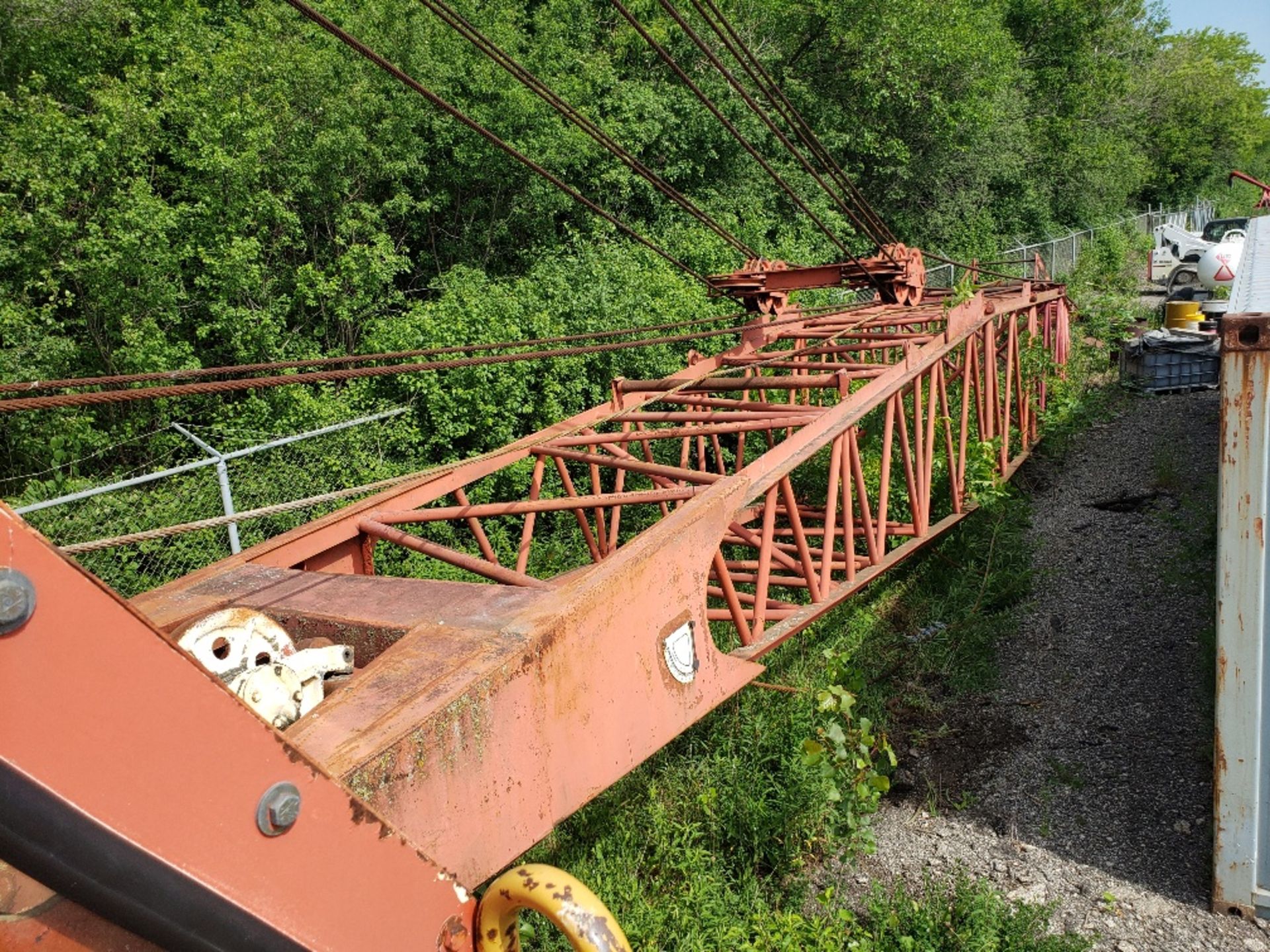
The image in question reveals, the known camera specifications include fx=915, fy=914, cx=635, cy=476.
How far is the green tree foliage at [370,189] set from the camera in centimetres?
1174

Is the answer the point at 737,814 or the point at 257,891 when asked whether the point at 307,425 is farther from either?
the point at 257,891

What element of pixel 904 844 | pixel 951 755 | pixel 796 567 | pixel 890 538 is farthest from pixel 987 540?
pixel 904 844

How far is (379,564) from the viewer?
10.4m

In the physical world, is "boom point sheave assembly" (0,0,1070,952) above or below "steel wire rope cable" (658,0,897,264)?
below

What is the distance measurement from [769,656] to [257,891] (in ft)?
17.2

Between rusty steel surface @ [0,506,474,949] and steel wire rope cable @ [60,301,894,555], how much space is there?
190cm

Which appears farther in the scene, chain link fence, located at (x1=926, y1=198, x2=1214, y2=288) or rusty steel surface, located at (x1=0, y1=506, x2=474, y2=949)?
chain link fence, located at (x1=926, y1=198, x2=1214, y2=288)

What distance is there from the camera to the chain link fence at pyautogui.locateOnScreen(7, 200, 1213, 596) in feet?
28.9

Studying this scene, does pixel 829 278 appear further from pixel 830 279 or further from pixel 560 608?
pixel 560 608

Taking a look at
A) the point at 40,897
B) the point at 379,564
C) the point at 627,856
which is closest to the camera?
the point at 40,897

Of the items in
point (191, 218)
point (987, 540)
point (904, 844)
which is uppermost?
point (191, 218)

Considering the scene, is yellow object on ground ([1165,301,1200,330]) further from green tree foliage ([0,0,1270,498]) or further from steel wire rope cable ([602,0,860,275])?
steel wire rope cable ([602,0,860,275])

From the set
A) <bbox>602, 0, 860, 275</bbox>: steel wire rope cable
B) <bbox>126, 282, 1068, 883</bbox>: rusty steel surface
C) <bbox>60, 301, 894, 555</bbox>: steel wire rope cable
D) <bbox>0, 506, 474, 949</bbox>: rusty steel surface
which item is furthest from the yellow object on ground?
<bbox>0, 506, 474, 949</bbox>: rusty steel surface

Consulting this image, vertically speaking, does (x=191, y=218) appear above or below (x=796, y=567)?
above
